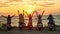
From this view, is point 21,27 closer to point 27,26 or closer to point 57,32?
point 27,26

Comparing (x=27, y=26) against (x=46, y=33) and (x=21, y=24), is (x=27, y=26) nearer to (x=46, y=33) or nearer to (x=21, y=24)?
(x=21, y=24)

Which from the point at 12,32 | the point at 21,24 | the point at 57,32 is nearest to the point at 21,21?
the point at 21,24

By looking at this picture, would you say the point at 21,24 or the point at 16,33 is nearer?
the point at 16,33

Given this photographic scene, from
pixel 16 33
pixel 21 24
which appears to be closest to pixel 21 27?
pixel 21 24

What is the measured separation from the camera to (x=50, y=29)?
12.9 meters

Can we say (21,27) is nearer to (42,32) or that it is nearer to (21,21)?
(21,21)

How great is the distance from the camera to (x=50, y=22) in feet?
42.4

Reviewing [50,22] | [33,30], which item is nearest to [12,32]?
[33,30]

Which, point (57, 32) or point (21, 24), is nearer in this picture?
point (57, 32)

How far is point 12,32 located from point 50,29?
1869 mm

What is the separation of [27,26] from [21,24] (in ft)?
1.11

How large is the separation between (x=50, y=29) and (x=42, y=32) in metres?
0.85

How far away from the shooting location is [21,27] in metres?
13.0

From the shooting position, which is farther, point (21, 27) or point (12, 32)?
point (21, 27)
